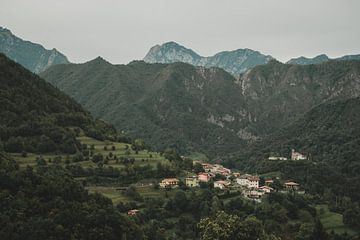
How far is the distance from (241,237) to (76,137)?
65.5 meters

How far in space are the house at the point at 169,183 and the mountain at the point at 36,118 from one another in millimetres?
18029

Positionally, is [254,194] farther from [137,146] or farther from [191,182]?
[137,146]

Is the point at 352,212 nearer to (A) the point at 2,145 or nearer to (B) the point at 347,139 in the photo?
(A) the point at 2,145

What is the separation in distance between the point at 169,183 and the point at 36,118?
29375 mm

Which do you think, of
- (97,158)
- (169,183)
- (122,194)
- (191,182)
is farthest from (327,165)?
(122,194)

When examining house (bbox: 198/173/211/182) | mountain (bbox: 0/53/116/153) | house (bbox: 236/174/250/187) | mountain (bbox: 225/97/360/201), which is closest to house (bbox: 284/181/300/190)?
mountain (bbox: 225/97/360/201)

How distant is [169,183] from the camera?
9862 cm

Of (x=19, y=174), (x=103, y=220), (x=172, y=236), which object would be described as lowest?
(x=172, y=236)

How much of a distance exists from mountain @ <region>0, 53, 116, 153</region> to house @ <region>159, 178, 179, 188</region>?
1803cm

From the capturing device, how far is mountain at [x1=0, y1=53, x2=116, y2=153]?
93.9 metres

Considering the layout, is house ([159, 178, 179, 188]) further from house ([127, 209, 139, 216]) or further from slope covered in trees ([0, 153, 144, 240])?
slope covered in trees ([0, 153, 144, 240])

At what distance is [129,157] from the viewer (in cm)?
10600

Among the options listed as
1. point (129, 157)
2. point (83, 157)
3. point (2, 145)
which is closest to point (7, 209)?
point (2, 145)

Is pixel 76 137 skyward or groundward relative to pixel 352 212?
skyward
